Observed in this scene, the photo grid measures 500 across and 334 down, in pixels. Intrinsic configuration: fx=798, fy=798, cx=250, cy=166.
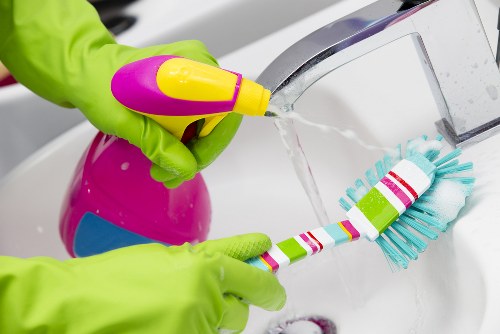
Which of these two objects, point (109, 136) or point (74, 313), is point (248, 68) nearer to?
point (109, 136)

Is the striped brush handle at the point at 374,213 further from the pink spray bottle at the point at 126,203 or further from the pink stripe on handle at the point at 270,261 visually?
the pink spray bottle at the point at 126,203

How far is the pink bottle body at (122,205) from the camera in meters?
0.74

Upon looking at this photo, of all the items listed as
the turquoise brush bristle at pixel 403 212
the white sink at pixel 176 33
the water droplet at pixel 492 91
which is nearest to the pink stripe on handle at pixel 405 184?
the turquoise brush bristle at pixel 403 212

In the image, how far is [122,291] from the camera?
0.56m

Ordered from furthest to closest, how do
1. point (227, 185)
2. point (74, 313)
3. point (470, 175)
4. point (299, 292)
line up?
point (227, 185) < point (299, 292) < point (470, 175) < point (74, 313)

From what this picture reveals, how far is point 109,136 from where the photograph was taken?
0.75m

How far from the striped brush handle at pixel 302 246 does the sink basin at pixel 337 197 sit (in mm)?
88

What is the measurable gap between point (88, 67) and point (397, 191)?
11.7 inches

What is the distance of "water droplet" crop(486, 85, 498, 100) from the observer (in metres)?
0.68

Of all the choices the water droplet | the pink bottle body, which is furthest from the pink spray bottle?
the water droplet

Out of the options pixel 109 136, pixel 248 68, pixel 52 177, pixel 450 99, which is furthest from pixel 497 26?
pixel 52 177

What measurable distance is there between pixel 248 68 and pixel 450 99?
0.28 m

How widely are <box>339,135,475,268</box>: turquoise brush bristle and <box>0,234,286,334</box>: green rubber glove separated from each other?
0.15 metres

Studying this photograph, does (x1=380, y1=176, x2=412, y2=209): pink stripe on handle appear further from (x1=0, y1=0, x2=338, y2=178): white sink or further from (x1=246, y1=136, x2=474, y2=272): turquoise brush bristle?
(x1=0, y1=0, x2=338, y2=178): white sink
